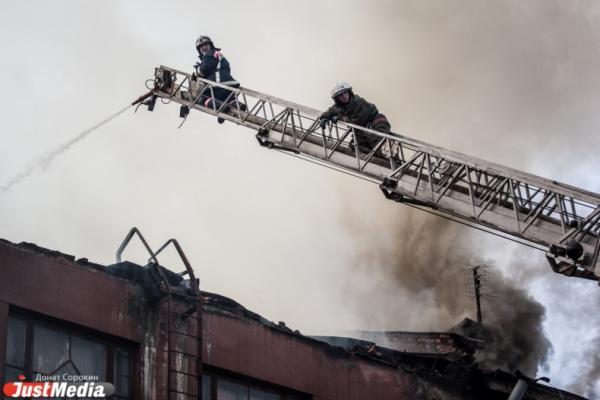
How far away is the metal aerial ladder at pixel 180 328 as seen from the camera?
16.1m

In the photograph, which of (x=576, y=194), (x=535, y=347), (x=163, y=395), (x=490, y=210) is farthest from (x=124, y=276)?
(x=535, y=347)

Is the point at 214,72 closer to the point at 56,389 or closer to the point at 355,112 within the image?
the point at 355,112

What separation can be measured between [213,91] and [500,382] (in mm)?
7137

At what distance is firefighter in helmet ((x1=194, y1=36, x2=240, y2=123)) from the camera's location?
66.7 ft

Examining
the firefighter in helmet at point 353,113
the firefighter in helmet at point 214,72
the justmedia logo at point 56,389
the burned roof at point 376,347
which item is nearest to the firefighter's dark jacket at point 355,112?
the firefighter in helmet at point 353,113

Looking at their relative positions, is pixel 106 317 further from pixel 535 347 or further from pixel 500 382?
pixel 535 347

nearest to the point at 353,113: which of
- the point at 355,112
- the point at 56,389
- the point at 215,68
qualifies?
the point at 355,112

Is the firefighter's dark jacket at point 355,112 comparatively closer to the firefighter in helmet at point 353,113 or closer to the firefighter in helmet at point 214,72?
the firefighter in helmet at point 353,113

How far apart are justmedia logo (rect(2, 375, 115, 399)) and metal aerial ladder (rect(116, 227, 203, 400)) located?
125cm

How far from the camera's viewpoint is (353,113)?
18422 millimetres

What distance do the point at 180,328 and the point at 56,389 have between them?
97.7 inches

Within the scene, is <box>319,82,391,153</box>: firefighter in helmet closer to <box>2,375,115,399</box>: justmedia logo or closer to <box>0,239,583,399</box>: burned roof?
<box>0,239,583,399</box>: burned roof

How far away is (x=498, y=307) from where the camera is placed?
1247 inches

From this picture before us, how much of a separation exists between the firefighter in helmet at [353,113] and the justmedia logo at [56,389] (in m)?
5.79
